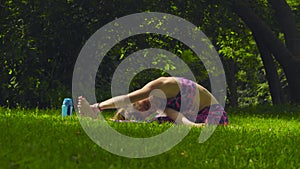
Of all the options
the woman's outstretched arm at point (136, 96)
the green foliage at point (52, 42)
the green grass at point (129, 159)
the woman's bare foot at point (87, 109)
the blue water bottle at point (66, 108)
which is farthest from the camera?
the green foliage at point (52, 42)

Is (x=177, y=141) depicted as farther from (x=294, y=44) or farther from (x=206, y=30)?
(x=206, y=30)

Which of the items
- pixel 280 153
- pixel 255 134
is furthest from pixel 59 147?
pixel 255 134

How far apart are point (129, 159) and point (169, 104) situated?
4.18m

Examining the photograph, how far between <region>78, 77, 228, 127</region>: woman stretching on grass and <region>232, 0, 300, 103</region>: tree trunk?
10448 mm

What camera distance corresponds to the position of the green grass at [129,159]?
183 inches

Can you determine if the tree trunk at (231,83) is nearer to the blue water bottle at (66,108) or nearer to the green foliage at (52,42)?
the green foliage at (52,42)

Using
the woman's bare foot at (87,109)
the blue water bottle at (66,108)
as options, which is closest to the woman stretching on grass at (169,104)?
the woman's bare foot at (87,109)

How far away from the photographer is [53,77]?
18031mm

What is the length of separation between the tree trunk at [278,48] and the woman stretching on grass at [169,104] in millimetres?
10448

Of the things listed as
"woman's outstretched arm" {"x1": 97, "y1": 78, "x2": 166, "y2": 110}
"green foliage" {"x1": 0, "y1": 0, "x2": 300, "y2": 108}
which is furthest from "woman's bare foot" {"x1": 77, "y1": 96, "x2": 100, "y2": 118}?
"green foliage" {"x1": 0, "y1": 0, "x2": 300, "y2": 108}

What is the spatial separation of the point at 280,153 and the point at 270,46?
14.0m

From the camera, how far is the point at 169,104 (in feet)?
30.4

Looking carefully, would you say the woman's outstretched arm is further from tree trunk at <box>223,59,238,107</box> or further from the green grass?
tree trunk at <box>223,59,238,107</box>

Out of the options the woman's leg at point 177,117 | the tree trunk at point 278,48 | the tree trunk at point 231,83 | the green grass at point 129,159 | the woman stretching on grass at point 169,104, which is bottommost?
the green grass at point 129,159
